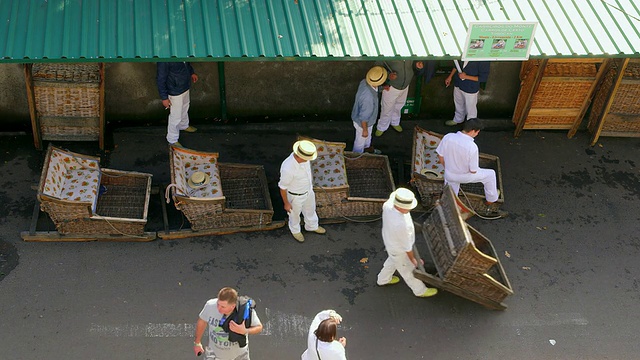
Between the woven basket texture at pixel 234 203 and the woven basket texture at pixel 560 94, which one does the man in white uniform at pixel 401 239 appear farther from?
Result: the woven basket texture at pixel 560 94

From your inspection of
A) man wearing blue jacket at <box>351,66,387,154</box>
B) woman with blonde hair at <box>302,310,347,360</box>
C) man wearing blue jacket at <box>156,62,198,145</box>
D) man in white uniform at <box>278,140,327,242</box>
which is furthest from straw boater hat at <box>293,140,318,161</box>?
man wearing blue jacket at <box>156,62,198,145</box>

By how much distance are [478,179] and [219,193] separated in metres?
3.88

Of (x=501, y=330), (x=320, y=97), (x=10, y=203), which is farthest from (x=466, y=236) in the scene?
(x=10, y=203)

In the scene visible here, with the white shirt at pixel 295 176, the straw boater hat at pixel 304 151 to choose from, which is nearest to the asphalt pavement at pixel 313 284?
the white shirt at pixel 295 176

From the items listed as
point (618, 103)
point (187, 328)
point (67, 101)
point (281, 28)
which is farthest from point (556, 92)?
point (67, 101)

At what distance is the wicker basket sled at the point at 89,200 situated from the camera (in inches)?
351

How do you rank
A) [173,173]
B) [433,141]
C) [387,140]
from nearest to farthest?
[173,173] < [433,141] < [387,140]

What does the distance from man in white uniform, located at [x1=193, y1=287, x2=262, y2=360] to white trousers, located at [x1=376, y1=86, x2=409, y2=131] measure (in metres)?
5.30

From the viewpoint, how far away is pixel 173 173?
9320 mm

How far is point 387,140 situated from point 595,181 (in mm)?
3633

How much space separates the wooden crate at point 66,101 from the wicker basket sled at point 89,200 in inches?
40.1

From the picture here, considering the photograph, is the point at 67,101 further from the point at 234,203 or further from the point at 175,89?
the point at 234,203

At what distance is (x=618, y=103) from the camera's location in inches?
449

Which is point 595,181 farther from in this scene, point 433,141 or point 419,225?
point 419,225
